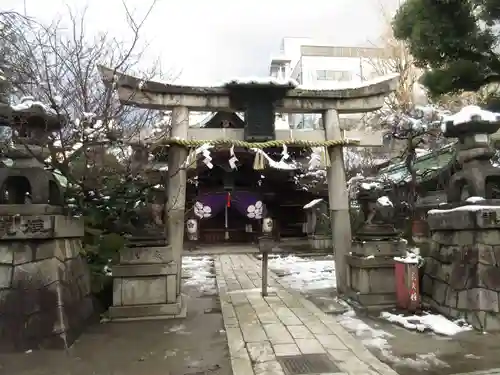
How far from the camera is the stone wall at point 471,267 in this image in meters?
6.38

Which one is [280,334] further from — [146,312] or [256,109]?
[256,109]

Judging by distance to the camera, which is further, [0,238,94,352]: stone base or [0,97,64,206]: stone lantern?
[0,97,64,206]: stone lantern

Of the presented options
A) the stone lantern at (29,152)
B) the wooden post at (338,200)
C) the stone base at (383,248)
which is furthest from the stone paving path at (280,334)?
the stone lantern at (29,152)

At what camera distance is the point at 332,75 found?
40906mm

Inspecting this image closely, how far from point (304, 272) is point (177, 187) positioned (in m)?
6.24

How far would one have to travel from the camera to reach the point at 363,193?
8930 millimetres

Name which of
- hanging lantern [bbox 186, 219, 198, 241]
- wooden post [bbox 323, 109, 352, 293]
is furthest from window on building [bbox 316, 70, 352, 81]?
wooden post [bbox 323, 109, 352, 293]

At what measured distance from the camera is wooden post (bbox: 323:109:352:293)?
9.41 meters

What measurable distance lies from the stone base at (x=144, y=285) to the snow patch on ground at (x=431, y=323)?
3.84m

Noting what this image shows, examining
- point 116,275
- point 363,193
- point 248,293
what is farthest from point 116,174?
point 363,193

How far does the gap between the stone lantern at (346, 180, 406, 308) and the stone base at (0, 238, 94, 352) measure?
5250mm

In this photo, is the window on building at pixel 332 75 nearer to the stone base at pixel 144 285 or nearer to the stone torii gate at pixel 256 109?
the stone torii gate at pixel 256 109

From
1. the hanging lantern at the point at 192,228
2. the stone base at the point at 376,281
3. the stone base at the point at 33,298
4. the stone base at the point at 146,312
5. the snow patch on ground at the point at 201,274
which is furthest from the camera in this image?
the hanging lantern at the point at 192,228

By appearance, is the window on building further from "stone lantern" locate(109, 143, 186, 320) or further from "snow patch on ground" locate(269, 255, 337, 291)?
"stone lantern" locate(109, 143, 186, 320)
